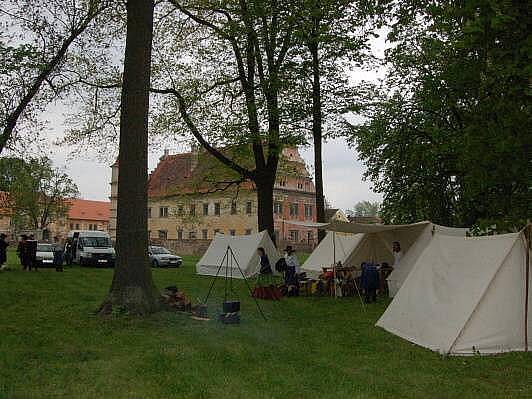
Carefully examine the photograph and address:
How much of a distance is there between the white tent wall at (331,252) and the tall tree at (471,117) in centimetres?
290

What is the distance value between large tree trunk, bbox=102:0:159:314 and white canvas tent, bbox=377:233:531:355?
4.76 meters

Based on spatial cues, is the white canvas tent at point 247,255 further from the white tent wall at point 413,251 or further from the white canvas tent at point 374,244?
the white tent wall at point 413,251

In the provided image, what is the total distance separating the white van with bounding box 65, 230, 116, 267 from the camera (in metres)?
27.9

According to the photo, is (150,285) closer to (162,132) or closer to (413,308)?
(413,308)

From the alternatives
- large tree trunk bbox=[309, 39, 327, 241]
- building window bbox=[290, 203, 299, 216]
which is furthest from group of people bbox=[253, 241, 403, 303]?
building window bbox=[290, 203, 299, 216]

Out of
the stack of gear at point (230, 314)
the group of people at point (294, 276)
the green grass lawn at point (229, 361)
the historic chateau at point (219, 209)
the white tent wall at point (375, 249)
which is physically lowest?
the green grass lawn at point (229, 361)

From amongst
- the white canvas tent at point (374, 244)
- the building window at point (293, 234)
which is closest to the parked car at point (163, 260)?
the white canvas tent at point (374, 244)

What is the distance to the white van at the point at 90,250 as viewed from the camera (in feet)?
91.6

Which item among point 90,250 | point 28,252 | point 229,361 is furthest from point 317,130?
point 229,361

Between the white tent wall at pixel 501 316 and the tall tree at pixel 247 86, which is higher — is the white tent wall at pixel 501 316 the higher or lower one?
the lower one

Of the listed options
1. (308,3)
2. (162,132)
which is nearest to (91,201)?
(162,132)

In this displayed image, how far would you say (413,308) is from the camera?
1023 centimetres

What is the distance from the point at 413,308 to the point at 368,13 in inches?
273

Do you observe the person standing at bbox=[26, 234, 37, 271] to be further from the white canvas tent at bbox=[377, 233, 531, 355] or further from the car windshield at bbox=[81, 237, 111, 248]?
the white canvas tent at bbox=[377, 233, 531, 355]
